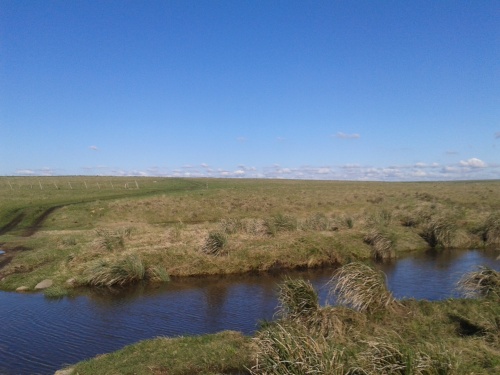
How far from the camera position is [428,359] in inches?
309

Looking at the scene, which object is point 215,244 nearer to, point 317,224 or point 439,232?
point 317,224

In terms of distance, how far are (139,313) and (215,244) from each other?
29.5 ft

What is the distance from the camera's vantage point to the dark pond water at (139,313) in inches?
550

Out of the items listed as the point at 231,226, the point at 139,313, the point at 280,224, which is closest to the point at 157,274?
the point at 139,313

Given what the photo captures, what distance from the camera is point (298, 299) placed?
543 inches

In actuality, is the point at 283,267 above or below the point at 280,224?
below

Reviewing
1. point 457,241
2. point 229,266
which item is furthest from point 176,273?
point 457,241

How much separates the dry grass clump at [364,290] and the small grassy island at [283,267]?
0.14ft

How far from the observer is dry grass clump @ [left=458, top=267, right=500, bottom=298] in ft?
50.4

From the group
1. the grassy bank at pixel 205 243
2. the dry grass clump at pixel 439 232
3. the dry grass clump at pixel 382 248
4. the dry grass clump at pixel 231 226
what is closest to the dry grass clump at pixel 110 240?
the grassy bank at pixel 205 243

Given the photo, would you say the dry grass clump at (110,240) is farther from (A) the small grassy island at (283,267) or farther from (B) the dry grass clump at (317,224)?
(B) the dry grass clump at (317,224)

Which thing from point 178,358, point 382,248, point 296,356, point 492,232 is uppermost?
point 296,356

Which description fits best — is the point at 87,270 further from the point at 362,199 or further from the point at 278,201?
the point at 362,199

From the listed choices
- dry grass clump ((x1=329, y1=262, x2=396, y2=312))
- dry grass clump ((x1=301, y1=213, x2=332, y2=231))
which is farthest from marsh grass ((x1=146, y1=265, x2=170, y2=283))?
dry grass clump ((x1=301, y1=213, x2=332, y2=231))
